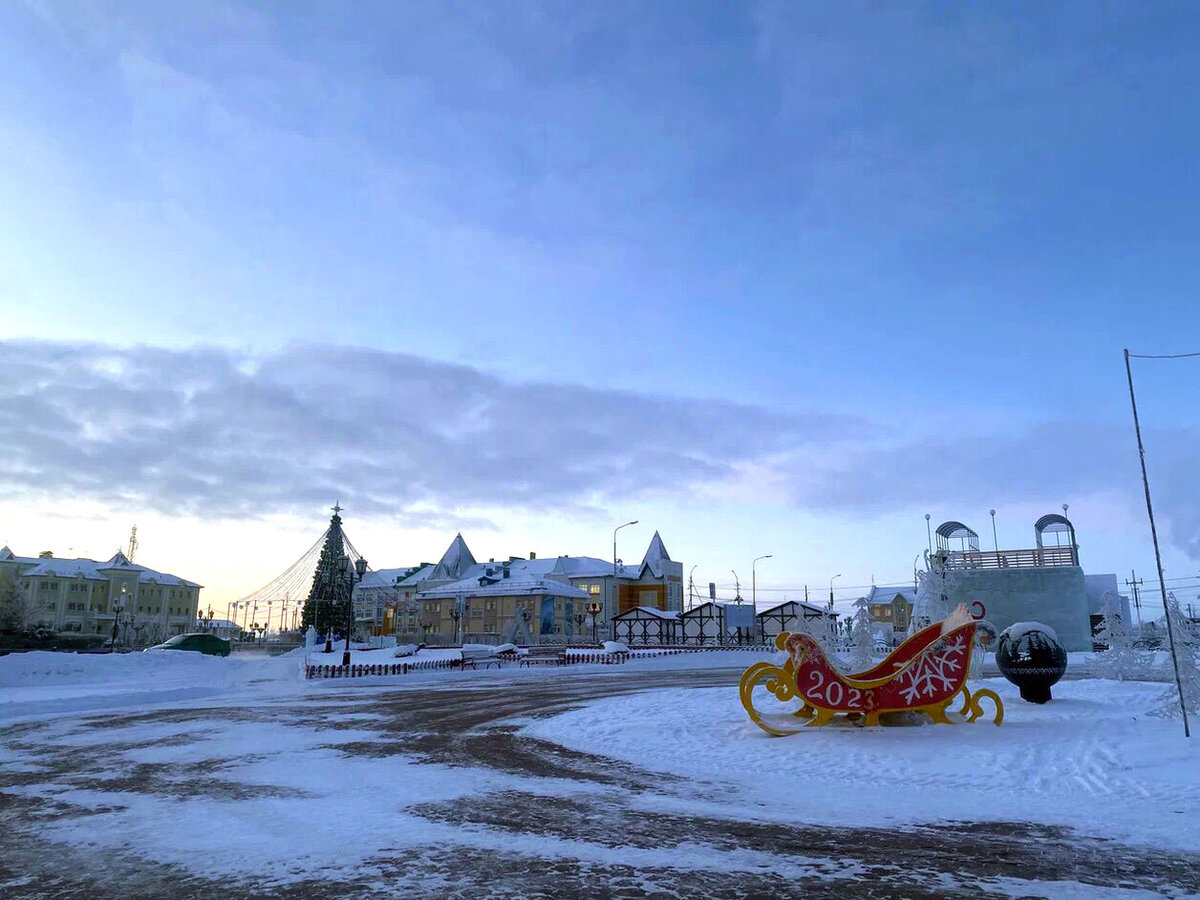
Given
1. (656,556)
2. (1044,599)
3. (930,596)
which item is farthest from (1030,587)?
(656,556)

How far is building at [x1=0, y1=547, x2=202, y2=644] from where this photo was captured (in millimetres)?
110825

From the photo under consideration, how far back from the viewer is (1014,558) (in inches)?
1724

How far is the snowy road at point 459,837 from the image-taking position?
6.22 metres

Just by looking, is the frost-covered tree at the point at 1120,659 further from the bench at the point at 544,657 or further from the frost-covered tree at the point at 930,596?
the bench at the point at 544,657

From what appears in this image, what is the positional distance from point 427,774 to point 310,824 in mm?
3115

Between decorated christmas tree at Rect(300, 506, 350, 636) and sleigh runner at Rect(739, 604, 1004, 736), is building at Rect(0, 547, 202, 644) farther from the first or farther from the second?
sleigh runner at Rect(739, 604, 1004, 736)

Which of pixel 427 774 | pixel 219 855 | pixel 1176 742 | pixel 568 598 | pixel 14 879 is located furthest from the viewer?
pixel 568 598

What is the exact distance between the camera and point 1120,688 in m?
22.4


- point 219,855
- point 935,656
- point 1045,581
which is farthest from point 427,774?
point 1045,581

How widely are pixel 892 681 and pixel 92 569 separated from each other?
13391cm

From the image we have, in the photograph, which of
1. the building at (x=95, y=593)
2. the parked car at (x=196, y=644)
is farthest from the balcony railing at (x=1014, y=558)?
the building at (x=95, y=593)

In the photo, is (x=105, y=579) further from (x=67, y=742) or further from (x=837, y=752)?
(x=837, y=752)

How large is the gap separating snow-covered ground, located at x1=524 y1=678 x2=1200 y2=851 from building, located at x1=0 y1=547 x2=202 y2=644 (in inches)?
4274

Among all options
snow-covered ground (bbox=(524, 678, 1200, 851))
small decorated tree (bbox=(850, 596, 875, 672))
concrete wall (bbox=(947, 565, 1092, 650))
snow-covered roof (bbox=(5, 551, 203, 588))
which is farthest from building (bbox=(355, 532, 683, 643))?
snow-covered ground (bbox=(524, 678, 1200, 851))
